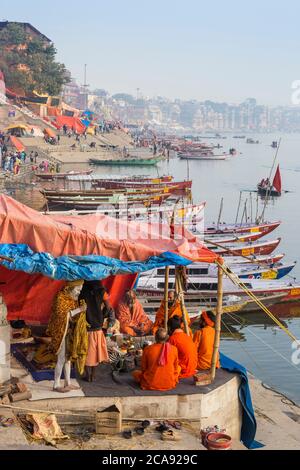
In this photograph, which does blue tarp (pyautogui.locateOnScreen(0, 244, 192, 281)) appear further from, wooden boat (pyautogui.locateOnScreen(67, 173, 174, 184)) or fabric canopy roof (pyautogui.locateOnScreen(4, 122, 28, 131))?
fabric canopy roof (pyautogui.locateOnScreen(4, 122, 28, 131))

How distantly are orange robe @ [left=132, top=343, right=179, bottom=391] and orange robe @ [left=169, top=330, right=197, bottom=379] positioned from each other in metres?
0.30

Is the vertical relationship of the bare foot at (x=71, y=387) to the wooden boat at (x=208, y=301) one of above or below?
above

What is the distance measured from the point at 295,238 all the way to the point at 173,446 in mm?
27946

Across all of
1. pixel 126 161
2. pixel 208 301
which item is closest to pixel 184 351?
pixel 208 301

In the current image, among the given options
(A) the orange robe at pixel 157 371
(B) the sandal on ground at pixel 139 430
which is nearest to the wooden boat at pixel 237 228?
(A) the orange robe at pixel 157 371

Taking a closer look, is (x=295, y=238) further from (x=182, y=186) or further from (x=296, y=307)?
(x=296, y=307)

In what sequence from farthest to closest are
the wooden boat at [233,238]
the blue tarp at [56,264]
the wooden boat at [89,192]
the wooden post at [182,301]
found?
the wooden boat at [89,192] < the wooden boat at [233,238] < the wooden post at [182,301] < the blue tarp at [56,264]

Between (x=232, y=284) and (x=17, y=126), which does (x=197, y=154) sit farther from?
(x=232, y=284)

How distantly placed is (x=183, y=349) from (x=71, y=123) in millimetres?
68036

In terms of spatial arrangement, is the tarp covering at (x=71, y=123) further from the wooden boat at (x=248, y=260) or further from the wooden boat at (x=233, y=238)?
the wooden boat at (x=248, y=260)

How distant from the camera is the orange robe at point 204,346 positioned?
8680mm

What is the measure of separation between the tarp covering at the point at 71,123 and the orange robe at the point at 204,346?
65570mm

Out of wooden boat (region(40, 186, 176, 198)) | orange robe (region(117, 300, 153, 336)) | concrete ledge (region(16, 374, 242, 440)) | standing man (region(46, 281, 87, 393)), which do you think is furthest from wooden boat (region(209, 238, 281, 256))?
standing man (region(46, 281, 87, 393))
